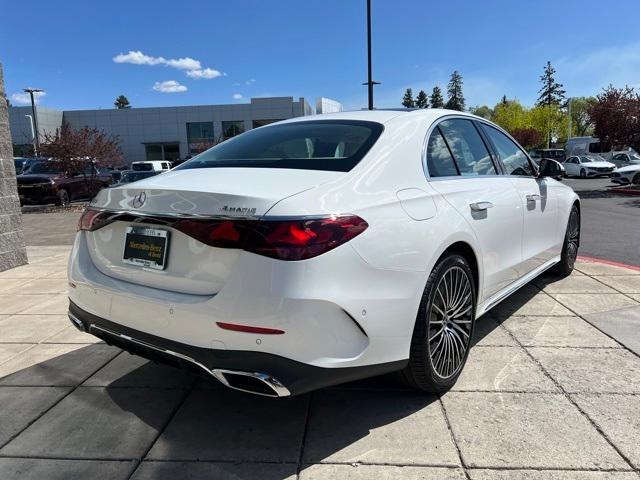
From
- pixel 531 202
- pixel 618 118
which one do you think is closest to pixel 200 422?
pixel 531 202

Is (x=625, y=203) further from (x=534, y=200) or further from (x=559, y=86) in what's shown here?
(x=559, y=86)

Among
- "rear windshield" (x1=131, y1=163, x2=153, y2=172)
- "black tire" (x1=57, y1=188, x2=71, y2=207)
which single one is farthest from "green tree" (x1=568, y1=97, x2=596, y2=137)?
"black tire" (x1=57, y1=188, x2=71, y2=207)

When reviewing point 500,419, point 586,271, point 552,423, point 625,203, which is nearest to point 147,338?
point 500,419

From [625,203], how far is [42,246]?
52.4 ft

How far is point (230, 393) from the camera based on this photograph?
10.8 ft

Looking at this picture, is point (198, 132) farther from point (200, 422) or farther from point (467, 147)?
point (200, 422)

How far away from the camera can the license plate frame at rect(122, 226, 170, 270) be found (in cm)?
250

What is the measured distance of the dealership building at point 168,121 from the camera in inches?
2301

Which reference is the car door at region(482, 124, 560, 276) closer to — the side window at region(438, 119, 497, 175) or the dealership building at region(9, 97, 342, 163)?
the side window at region(438, 119, 497, 175)

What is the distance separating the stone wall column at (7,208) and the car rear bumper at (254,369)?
5.47m

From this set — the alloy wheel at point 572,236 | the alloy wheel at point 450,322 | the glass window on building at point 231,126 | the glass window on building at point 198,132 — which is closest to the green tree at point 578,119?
the glass window on building at point 231,126

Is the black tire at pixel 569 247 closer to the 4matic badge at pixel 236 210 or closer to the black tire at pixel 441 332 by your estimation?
the black tire at pixel 441 332

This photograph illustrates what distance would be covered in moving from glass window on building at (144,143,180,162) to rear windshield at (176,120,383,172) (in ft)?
196

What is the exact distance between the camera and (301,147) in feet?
10.3
